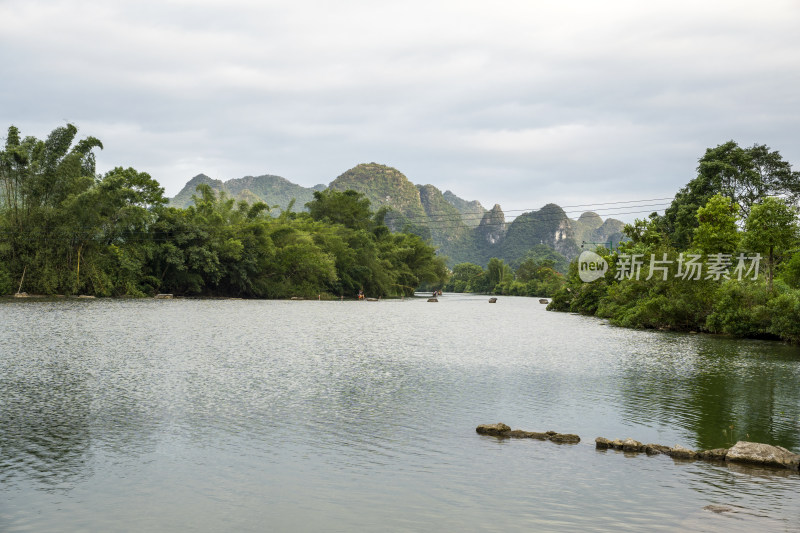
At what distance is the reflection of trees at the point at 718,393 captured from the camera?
1380 centimetres

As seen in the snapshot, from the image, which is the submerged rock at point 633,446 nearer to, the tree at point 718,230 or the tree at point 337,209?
the tree at point 718,230

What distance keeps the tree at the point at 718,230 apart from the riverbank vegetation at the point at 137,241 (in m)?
48.4

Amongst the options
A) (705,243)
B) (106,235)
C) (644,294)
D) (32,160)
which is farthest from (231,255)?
(705,243)

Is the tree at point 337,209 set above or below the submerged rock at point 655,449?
above

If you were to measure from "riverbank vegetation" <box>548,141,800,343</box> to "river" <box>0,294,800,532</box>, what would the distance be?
995 centimetres

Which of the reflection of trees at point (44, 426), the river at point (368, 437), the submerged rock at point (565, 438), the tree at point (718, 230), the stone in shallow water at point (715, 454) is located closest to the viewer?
the river at point (368, 437)

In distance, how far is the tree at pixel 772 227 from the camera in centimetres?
3522

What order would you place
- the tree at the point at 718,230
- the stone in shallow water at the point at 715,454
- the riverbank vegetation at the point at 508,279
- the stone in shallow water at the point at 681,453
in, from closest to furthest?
the stone in shallow water at the point at 715,454 → the stone in shallow water at the point at 681,453 → the tree at the point at 718,230 → the riverbank vegetation at the point at 508,279

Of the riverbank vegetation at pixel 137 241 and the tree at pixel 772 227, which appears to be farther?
the riverbank vegetation at pixel 137 241

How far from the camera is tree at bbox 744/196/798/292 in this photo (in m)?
35.2

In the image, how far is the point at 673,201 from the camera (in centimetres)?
7131

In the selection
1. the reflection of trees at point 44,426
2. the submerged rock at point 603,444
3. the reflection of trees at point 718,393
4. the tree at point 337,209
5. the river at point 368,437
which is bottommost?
the reflection of trees at point 44,426

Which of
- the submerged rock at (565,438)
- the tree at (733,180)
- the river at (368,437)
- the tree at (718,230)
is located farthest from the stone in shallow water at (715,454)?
the tree at (733,180)

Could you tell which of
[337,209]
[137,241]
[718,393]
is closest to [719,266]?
[718,393]
